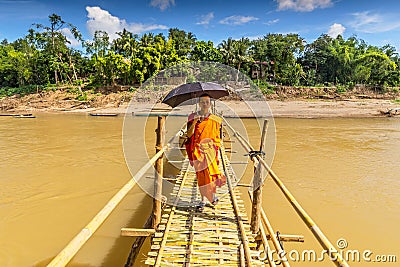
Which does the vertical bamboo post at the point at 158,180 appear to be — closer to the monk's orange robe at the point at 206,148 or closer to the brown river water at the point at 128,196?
the monk's orange robe at the point at 206,148

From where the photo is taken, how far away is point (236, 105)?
22969 millimetres

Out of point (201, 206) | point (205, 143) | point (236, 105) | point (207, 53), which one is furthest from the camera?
point (207, 53)

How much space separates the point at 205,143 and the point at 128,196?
323cm

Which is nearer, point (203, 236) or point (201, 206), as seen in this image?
point (203, 236)

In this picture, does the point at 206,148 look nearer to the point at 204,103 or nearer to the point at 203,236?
the point at 204,103

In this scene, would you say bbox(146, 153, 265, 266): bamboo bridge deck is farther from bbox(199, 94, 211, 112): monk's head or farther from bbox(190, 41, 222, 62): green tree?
bbox(190, 41, 222, 62): green tree

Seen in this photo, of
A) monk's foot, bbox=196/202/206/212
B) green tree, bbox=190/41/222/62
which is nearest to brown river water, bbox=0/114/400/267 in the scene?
monk's foot, bbox=196/202/206/212

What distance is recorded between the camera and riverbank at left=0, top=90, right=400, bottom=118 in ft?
68.4

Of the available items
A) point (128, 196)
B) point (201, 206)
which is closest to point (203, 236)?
point (201, 206)

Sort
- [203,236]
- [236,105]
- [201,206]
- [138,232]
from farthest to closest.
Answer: [236,105], [201,206], [138,232], [203,236]

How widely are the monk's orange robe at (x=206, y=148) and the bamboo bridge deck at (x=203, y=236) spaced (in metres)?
0.35

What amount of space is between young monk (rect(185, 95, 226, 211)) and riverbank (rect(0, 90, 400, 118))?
1569 centimetres

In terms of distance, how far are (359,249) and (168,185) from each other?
3.45 metres

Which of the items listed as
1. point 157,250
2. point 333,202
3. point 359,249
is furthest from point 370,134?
point 157,250
